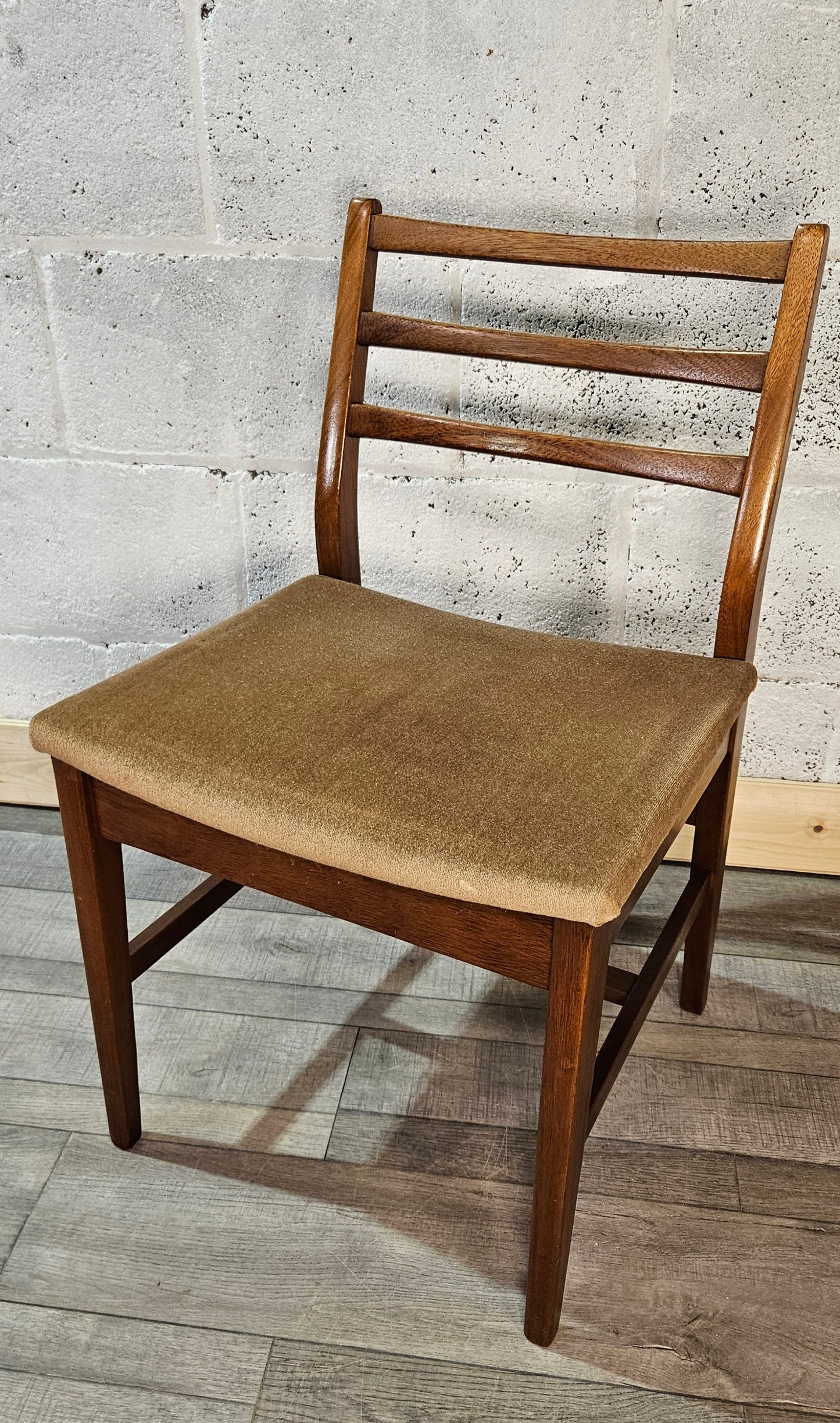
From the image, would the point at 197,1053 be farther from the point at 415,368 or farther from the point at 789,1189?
the point at 415,368

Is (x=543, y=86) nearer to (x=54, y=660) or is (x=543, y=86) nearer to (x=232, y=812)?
(x=232, y=812)

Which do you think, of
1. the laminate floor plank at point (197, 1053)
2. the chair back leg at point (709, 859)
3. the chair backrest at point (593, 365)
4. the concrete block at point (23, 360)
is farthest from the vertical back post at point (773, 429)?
the concrete block at point (23, 360)

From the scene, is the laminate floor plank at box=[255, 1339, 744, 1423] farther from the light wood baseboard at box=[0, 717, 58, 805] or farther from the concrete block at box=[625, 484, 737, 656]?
the light wood baseboard at box=[0, 717, 58, 805]

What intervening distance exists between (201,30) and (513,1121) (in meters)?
1.25

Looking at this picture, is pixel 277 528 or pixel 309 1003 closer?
pixel 309 1003

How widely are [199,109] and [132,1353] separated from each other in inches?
50.9

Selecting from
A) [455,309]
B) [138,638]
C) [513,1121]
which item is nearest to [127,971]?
[513,1121]

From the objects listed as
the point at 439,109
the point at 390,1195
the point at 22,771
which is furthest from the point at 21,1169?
the point at 439,109

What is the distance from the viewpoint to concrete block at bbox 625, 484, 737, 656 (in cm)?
138

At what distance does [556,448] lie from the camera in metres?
1.13

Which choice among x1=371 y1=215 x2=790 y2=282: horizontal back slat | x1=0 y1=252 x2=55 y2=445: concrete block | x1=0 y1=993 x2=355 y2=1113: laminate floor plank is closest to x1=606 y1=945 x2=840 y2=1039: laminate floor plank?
x1=0 y1=993 x2=355 y2=1113: laminate floor plank

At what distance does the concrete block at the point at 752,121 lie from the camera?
1.14 meters

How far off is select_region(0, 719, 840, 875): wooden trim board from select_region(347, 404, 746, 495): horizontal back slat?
0.58 metres

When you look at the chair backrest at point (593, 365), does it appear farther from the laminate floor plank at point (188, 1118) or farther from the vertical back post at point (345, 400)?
the laminate floor plank at point (188, 1118)
